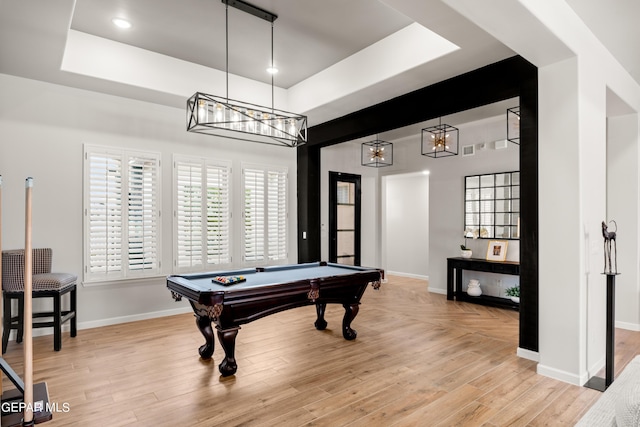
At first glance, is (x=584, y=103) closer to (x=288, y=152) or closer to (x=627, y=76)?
(x=627, y=76)

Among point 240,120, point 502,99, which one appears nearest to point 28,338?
point 240,120

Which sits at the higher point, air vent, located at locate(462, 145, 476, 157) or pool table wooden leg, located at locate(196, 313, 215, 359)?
air vent, located at locate(462, 145, 476, 157)

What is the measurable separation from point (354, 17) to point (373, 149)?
12.0ft

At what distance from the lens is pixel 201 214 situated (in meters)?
5.35

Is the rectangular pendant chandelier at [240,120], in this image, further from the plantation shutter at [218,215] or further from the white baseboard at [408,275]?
the white baseboard at [408,275]

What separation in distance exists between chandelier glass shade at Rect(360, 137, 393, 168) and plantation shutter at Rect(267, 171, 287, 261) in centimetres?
177

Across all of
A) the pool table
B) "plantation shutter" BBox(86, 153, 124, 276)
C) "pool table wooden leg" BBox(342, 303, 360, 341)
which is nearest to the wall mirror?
the pool table

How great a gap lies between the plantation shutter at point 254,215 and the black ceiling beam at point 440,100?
4.42ft

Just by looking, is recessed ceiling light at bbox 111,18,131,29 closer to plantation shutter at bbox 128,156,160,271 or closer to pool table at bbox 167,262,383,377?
plantation shutter at bbox 128,156,160,271

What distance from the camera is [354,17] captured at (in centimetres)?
370

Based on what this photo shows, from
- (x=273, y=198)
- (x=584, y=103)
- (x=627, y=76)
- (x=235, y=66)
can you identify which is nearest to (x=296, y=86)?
(x=235, y=66)

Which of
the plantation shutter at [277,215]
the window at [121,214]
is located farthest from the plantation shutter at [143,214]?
the plantation shutter at [277,215]

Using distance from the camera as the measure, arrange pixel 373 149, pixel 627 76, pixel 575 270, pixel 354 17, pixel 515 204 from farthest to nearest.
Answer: pixel 373 149 → pixel 515 204 → pixel 627 76 → pixel 354 17 → pixel 575 270

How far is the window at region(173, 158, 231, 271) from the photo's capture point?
5180 millimetres
